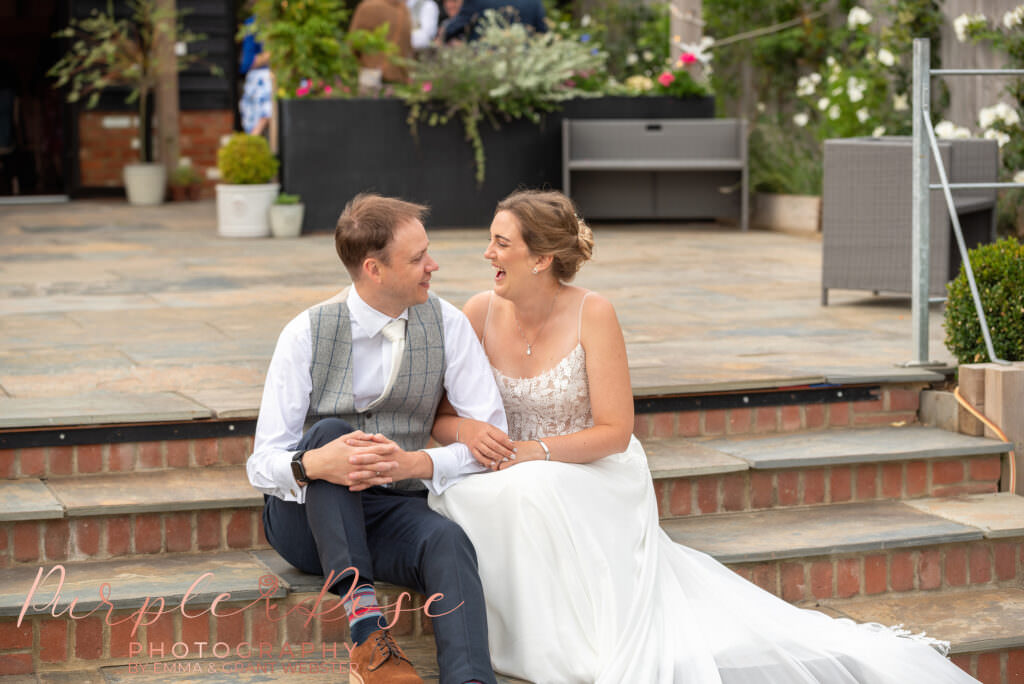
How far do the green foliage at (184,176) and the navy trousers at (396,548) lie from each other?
943cm

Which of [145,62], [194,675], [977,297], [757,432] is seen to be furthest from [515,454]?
[145,62]

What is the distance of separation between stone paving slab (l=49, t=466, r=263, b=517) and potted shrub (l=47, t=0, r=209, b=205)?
8.53 metres

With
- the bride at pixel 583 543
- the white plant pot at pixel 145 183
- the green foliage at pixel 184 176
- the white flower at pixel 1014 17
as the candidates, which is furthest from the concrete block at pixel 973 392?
the green foliage at pixel 184 176

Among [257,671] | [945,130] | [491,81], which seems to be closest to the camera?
[257,671]

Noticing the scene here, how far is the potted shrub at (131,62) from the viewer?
11359mm

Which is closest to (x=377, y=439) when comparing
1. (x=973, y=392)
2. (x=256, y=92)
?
(x=973, y=392)

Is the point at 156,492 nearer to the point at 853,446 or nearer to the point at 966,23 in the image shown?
the point at 853,446

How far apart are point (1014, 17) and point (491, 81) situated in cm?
328

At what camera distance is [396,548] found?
2.85 m

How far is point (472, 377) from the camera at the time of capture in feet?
9.99

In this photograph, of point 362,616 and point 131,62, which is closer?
point 362,616

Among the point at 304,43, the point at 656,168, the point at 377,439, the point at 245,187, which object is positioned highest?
the point at 304,43

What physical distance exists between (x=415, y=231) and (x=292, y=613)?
36.1 inches

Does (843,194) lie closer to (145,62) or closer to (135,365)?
(135,365)
